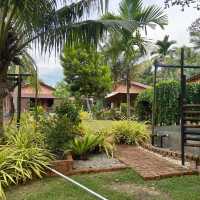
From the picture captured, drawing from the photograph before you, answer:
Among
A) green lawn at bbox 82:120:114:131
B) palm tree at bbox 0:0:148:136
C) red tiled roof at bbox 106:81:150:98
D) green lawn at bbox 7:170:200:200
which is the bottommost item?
green lawn at bbox 7:170:200:200

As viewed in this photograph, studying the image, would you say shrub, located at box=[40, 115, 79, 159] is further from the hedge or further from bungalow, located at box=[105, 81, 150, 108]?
bungalow, located at box=[105, 81, 150, 108]

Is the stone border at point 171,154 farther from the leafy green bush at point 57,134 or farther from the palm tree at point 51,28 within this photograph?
the palm tree at point 51,28

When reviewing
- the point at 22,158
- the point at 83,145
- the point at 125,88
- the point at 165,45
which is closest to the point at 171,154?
the point at 83,145

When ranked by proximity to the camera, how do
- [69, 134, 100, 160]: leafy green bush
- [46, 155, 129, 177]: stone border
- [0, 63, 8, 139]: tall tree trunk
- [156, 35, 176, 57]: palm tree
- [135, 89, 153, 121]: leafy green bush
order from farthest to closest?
[156, 35, 176, 57]: palm tree, [135, 89, 153, 121]: leafy green bush, [69, 134, 100, 160]: leafy green bush, [0, 63, 8, 139]: tall tree trunk, [46, 155, 129, 177]: stone border

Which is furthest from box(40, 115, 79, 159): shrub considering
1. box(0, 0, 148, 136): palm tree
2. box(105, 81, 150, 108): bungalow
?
box(105, 81, 150, 108): bungalow

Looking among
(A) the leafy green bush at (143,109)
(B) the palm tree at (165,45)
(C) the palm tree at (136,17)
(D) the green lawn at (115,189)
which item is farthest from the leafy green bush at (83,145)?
(B) the palm tree at (165,45)

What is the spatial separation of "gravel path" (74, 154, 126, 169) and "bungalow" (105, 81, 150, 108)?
97.4ft

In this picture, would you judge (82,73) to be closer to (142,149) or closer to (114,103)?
(114,103)

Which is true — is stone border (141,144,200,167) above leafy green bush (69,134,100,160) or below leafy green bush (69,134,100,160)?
below

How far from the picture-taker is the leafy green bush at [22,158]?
6949 mm

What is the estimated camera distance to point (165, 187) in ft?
21.4

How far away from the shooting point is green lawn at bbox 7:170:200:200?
610 cm

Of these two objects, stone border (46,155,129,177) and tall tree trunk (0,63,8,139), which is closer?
stone border (46,155,129,177)

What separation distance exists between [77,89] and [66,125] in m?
23.0
